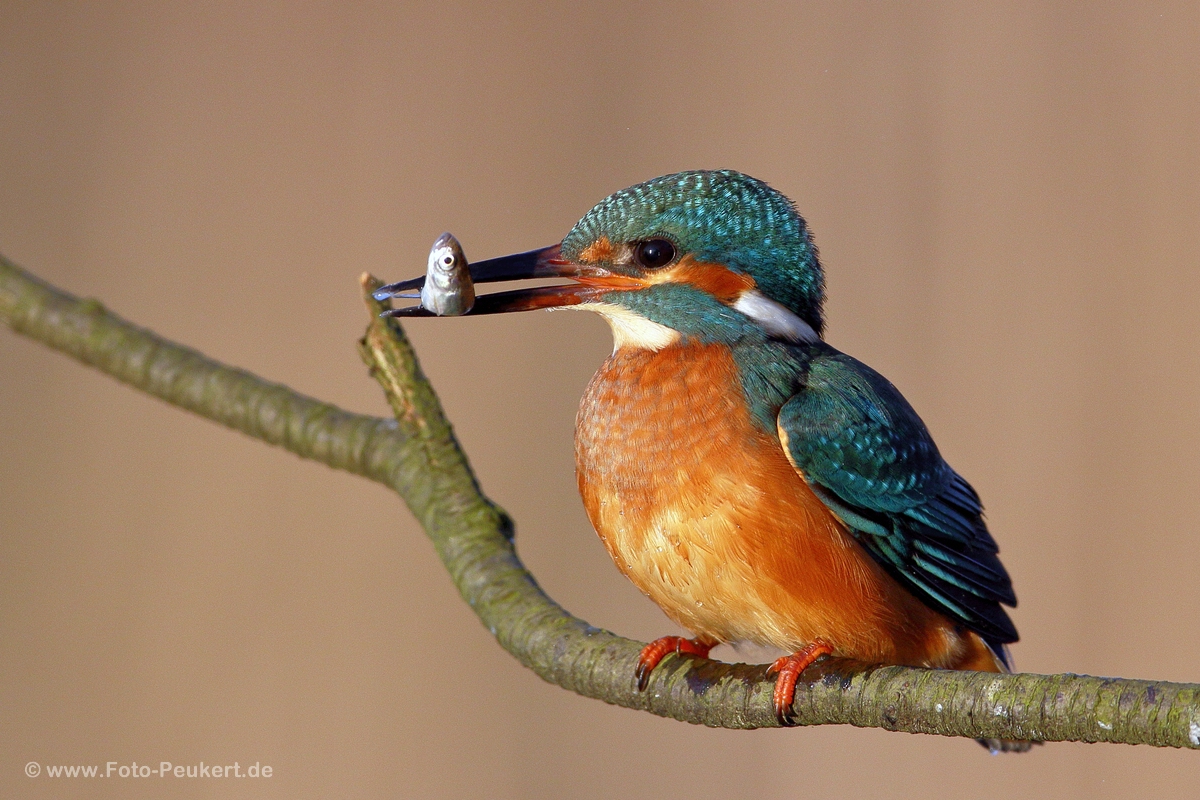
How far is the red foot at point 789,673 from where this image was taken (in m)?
0.94

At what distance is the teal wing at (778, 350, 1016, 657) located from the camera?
1082mm

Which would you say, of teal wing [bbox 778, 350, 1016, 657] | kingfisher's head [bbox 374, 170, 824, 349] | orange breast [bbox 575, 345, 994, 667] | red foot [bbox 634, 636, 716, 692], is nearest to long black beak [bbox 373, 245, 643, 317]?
kingfisher's head [bbox 374, 170, 824, 349]

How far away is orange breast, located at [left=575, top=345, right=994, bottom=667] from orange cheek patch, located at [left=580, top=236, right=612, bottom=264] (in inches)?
4.9

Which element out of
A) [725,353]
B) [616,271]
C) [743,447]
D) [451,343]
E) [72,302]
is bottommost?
[743,447]

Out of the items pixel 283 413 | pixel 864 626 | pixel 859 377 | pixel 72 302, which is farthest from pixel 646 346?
pixel 72 302

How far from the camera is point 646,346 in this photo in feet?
4.00

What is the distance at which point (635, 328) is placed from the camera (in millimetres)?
1218

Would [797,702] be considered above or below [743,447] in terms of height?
below

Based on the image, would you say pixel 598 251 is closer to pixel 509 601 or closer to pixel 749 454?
pixel 749 454

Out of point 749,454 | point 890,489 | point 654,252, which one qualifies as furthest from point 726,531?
point 654,252

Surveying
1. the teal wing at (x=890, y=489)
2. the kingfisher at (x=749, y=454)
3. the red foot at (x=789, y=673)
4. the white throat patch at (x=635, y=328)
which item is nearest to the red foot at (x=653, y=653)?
the kingfisher at (x=749, y=454)

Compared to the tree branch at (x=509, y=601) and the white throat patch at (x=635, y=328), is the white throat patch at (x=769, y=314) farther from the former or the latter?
the tree branch at (x=509, y=601)

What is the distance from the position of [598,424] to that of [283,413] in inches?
18.0

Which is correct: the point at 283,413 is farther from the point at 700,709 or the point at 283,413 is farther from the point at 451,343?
the point at 451,343
